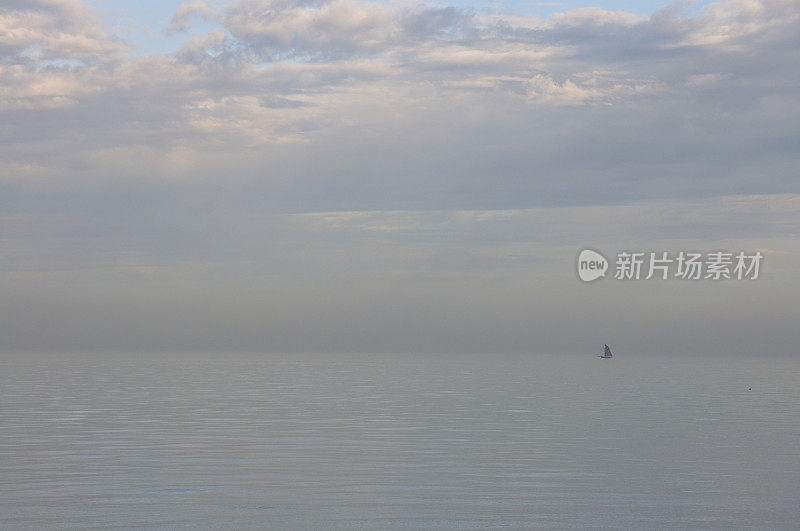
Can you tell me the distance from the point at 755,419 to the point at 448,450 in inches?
1160

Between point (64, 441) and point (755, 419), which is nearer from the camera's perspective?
point (64, 441)

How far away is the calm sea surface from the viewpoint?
91.4 feet

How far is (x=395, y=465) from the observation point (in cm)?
3881

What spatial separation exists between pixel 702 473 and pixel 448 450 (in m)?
12.1

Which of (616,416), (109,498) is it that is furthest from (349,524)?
(616,416)

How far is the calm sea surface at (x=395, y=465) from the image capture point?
27.9 meters

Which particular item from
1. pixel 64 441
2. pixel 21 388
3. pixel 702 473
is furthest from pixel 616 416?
pixel 21 388

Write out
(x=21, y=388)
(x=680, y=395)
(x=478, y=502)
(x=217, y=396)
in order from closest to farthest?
(x=478, y=502)
(x=217, y=396)
(x=680, y=395)
(x=21, y=388)

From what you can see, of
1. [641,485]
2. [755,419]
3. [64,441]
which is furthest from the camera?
[755,419]

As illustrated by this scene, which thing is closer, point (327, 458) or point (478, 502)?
point (478, 502)

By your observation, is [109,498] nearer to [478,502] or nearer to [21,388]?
[478,502]

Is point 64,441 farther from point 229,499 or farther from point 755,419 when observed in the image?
point 755,419

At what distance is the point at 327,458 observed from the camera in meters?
41.0

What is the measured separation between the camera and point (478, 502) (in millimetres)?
30031
